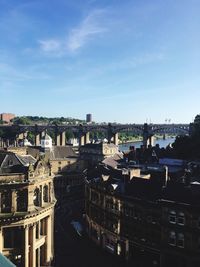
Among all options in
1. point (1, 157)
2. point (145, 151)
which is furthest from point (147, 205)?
point (145, 151)

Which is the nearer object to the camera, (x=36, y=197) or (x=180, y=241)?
(x=36, y=197)

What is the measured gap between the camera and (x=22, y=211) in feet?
127

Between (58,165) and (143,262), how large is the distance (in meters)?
47.3

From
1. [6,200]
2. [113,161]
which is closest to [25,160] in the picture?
[6,200]

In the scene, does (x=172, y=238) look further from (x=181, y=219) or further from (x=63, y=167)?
(x=63, y=167)

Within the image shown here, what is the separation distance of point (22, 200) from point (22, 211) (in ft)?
4.02

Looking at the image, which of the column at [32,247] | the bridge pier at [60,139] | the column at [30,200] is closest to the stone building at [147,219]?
the column at [32,247]

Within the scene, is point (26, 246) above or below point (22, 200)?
below

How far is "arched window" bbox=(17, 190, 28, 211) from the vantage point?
3872cm

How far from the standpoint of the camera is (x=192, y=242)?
40375 millimetres

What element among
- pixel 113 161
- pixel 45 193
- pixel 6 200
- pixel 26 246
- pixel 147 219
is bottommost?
pixel 26 246

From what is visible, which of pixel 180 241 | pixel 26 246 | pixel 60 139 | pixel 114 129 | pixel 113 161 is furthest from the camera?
pixel 60 139

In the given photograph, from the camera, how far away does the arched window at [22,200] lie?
38719mm

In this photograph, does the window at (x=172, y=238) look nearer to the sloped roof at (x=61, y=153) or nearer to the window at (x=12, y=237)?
the window at (x=12, y=237)
